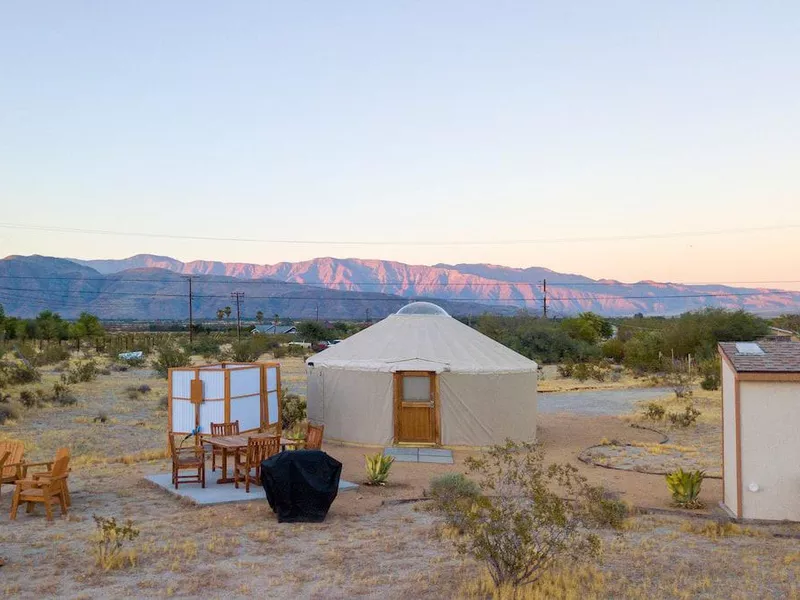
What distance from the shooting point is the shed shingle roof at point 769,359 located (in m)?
8.42

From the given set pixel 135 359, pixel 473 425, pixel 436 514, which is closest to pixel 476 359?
pixel 473 425

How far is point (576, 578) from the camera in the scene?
20.4 feet

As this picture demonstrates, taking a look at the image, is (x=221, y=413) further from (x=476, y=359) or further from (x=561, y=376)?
(x=561, y=376)

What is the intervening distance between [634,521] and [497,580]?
120 inches

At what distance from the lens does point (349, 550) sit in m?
7.19

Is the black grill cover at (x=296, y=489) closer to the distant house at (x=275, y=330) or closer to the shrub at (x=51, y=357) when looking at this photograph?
the shrub at (x=51, y=357)

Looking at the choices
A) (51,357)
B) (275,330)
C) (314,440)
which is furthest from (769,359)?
(275,330)

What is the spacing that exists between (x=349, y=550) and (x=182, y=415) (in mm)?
6317

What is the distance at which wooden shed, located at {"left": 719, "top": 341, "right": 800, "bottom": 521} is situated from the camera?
27.5 feet

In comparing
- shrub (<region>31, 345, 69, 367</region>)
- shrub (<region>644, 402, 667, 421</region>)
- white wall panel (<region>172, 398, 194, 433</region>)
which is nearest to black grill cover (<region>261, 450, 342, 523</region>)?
white wall panel (<region>172, 398, 194, 433</region>)

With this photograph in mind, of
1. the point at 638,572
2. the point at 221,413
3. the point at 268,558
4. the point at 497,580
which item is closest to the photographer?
the point at 497,580

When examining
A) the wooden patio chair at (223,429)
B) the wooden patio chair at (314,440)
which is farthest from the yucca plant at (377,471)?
the wooden patio chair at (223,429)

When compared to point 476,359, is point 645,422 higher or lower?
lower

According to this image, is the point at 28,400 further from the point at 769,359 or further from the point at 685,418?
the point at 769,359
